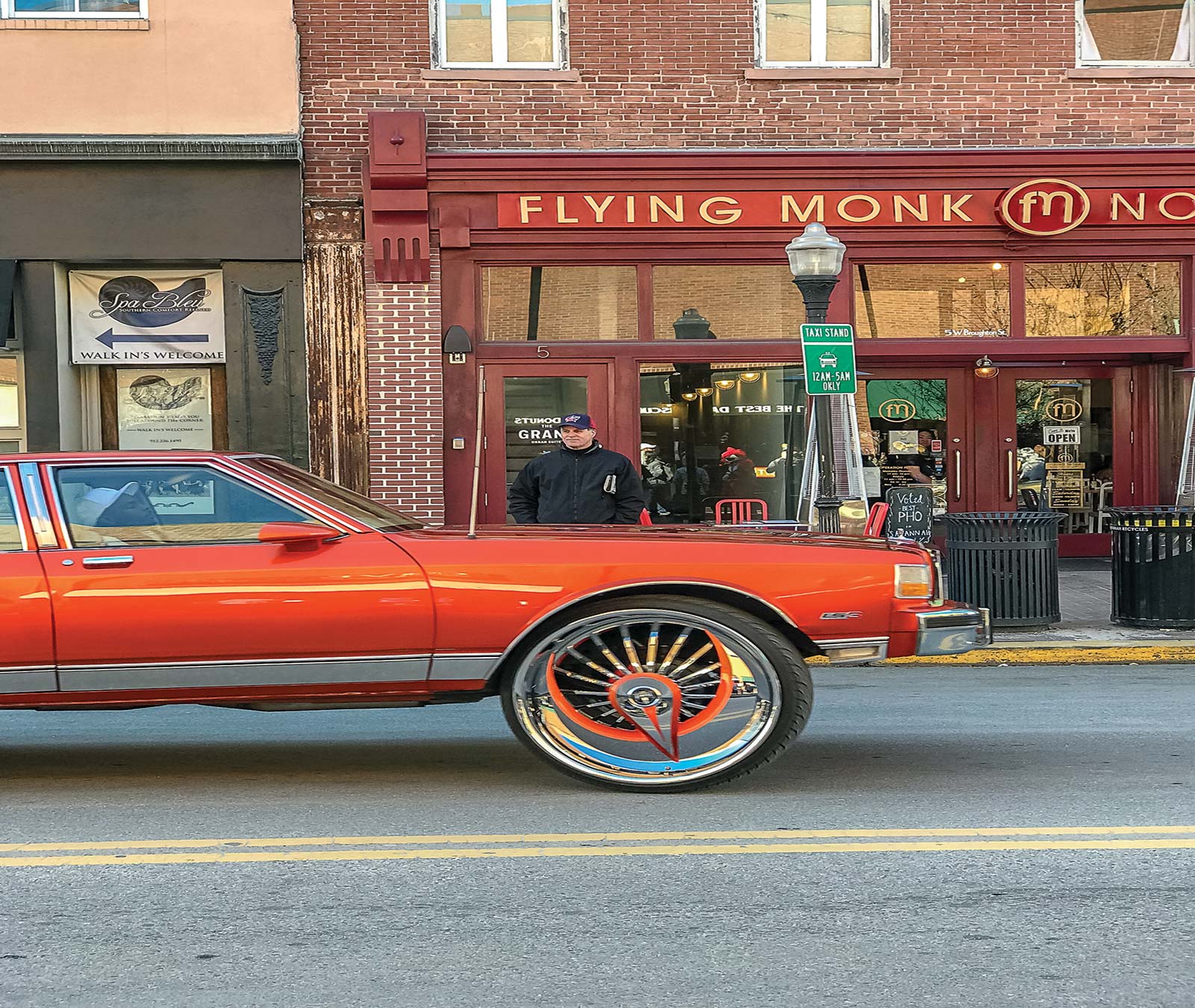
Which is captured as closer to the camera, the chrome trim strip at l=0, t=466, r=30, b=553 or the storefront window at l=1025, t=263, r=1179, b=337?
the chrome trim strip at l=0, t=466, r=30, b=553

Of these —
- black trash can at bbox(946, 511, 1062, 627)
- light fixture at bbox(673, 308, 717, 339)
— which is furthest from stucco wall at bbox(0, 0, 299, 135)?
black trash can at bbox(946, 511, 1062, 627)

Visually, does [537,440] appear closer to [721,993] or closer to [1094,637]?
[1094,637]

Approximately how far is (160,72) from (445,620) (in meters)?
9.61

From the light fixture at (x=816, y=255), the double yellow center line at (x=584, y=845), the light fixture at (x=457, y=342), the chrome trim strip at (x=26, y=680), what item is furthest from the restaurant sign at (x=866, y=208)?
the double yellow center line at (x=584, y=845)

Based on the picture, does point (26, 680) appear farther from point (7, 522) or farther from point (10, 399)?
point (10, 399)

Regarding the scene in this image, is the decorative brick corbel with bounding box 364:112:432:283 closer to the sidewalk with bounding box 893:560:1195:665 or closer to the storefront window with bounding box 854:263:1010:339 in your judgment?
the storefront window with bounding box 854:263:1010:339

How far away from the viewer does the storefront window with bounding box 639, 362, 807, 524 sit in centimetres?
1383

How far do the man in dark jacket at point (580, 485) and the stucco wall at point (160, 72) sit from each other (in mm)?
5752

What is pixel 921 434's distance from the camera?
14.6 meters

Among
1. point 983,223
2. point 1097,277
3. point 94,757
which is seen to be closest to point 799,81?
point 983,223

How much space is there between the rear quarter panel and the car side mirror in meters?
0.31

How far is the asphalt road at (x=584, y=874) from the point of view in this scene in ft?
11.4

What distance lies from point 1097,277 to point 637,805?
10.5 m

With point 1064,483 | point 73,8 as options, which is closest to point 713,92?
point 1064,483
